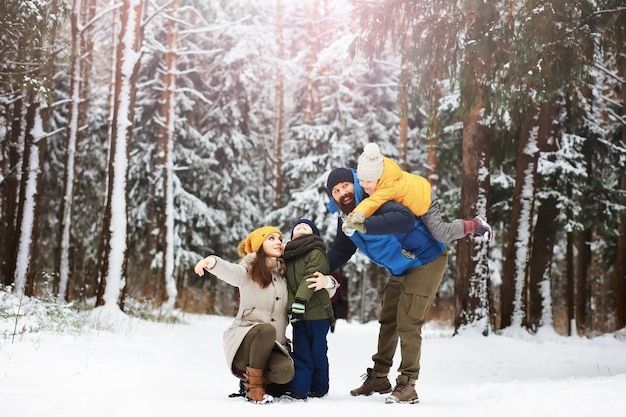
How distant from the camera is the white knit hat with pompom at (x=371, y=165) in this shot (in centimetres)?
430

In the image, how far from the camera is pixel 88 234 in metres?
24.7

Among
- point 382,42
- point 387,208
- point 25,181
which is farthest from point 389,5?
point 25,181

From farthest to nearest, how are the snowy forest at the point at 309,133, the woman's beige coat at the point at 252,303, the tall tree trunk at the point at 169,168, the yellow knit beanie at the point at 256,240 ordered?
the tall tree trunk at the point at 169,168 → the snowy forest at the point at 309,133 → the yellow knit beanie at the point at 256,240 → the woman's beige coat at the point at 252,303

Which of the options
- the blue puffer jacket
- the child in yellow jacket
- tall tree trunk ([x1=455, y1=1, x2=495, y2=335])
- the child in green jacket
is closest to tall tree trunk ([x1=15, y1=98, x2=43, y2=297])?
tall tree trunk ([x1=455, y1=1, x2=495, y2=335])

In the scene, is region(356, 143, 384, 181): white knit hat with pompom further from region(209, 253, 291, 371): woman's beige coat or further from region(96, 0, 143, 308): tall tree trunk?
region(96, 0, 143, 308): tall tree trunk

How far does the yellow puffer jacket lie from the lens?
14.0 ft

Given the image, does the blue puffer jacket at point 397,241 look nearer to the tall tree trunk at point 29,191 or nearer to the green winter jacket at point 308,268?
the green winter jacket at point 308,268

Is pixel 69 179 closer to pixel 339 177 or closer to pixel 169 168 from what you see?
pixel 169 168

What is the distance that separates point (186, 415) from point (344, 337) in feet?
28.7

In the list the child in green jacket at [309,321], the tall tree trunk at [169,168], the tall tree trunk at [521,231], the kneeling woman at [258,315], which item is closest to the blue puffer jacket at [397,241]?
the child in green jacket at [309,321]

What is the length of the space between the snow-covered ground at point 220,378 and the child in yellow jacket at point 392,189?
1.30m

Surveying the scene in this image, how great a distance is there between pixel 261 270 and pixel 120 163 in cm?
750

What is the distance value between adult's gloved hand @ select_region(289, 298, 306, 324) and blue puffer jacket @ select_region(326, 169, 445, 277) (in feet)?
2.14

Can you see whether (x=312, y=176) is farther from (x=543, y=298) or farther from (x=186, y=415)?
(x=186, y=415)
